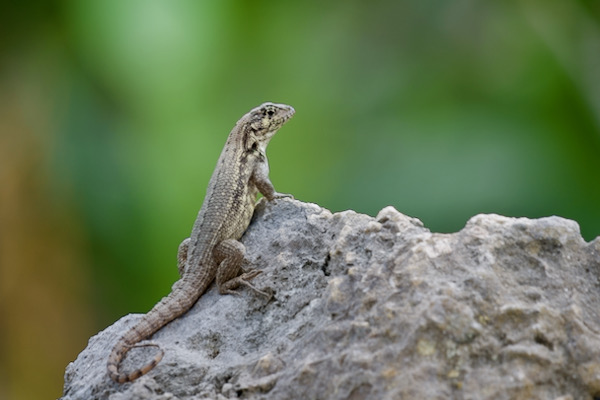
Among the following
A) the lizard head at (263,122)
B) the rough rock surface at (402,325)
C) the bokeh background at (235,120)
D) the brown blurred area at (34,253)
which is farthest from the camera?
the brown blurred area at (34,253)

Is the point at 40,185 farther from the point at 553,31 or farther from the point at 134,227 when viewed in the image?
the point at 553,31

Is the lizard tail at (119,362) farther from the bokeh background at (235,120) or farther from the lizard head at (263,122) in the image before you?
the bokeh background at (235,120)

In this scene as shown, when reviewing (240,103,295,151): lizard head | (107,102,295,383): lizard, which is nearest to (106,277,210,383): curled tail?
(107,102,295,383): lizard

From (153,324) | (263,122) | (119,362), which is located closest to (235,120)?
(263,122)

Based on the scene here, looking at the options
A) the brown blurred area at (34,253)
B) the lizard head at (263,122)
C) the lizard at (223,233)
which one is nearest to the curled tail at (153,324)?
the lizard at (223,233)

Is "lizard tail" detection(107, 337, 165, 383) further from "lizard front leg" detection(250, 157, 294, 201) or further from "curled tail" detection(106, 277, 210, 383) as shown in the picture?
"lizard front leg" detection(250, 157, 294, 201)

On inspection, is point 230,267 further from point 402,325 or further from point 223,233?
point 402,325
